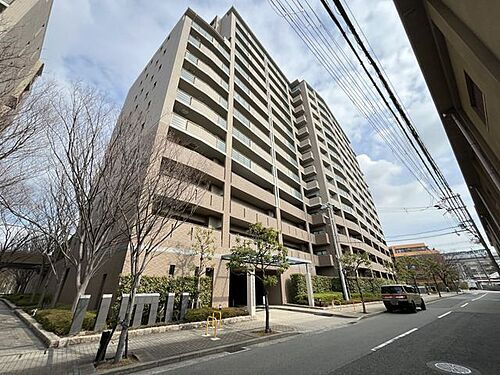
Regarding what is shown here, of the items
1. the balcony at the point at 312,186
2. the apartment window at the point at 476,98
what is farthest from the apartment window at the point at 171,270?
the balcony at the point at 312,186

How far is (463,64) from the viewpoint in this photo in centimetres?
471

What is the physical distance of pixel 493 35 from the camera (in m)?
3.13

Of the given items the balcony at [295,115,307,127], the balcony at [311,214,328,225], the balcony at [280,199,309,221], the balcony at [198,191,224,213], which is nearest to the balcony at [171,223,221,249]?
the balcony at [198,191,224,213]

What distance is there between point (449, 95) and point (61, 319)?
14.6 m

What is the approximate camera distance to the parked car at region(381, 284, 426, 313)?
17.1 m

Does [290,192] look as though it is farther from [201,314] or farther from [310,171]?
[201,314]

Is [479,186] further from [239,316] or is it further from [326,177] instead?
[326,177]

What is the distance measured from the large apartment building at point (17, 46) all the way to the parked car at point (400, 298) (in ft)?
73.3

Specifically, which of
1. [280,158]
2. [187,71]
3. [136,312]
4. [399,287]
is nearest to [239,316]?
[136,312]

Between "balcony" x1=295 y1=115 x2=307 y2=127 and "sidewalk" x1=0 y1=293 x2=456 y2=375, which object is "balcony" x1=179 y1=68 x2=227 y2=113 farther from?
"balcony" x1=295 y1=115 x2=307 y2=127

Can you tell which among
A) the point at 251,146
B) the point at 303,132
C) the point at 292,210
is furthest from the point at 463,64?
the point at 303,132

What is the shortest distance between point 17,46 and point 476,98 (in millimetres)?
11027

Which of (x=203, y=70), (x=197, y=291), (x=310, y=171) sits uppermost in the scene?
(x=203, y=70)

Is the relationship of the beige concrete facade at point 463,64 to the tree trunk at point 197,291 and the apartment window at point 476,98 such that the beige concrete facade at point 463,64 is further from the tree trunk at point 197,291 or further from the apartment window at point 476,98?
the tree trunk at point 197,291
